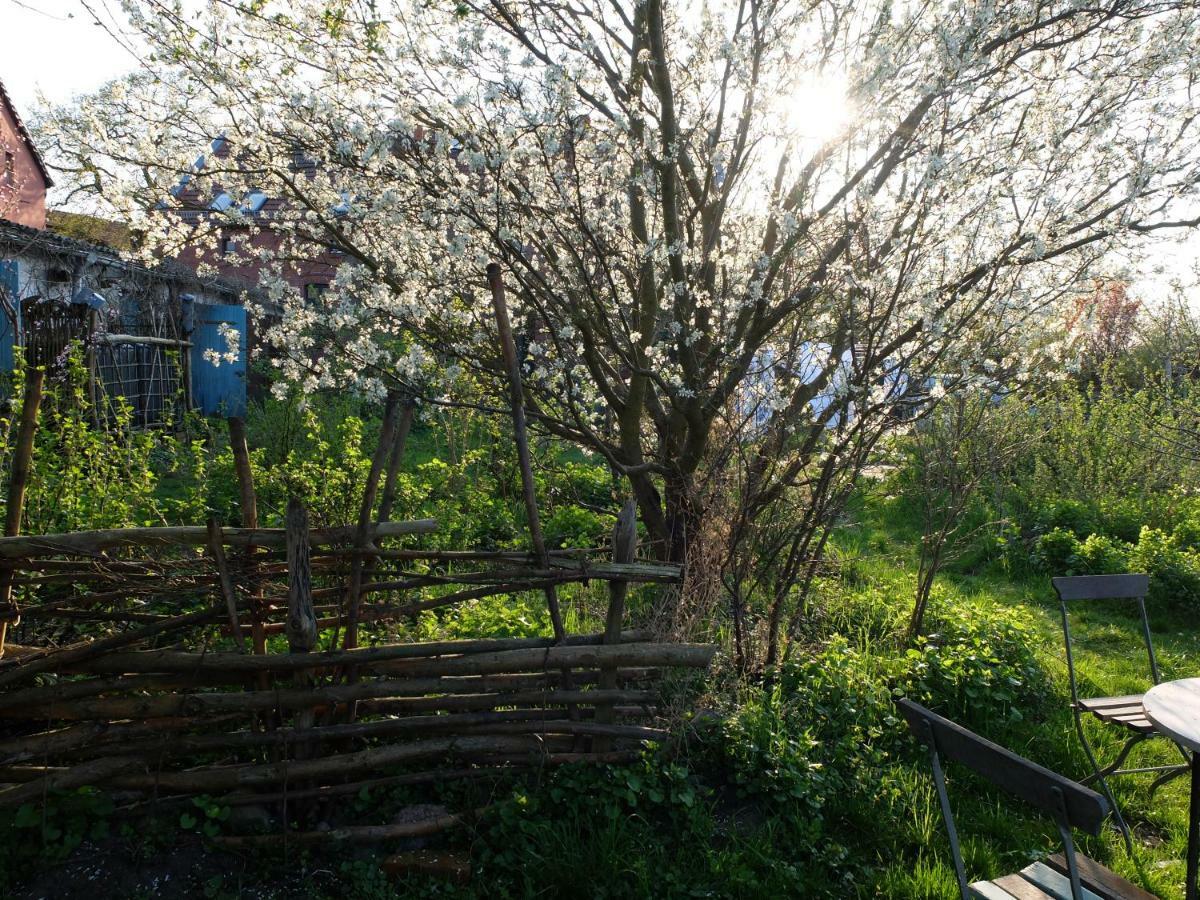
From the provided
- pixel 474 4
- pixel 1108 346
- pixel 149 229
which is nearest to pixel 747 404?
pixel 474 4

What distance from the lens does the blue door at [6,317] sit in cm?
938

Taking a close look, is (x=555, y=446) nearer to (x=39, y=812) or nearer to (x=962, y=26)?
(x=962, y=26)

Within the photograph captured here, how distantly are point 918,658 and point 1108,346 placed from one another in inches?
464

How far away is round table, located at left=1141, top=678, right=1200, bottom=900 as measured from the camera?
259cm

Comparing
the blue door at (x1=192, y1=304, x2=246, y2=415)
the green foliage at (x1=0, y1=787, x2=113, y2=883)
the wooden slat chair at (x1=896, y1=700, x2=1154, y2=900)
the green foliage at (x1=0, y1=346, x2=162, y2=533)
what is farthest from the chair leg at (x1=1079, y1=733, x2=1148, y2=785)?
the blue door at (x1=192, y1=304, x2=246, y2=415)

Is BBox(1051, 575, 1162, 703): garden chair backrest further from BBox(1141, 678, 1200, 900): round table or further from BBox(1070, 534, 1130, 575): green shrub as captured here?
BBox(1070, 534, 1130, 575): green shrub

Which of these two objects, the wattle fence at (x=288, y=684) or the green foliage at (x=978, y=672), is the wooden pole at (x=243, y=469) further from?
the green foliage at (x=978, y=672)

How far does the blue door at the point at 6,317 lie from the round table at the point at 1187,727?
34.2 feet

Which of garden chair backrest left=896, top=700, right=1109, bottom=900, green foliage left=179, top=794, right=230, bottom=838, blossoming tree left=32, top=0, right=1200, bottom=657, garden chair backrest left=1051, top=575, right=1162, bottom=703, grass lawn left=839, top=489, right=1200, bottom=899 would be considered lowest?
grass lawn left=839, top=489, right=1200, bottom=899

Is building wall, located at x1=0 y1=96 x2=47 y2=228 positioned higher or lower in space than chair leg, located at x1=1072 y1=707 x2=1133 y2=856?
higher

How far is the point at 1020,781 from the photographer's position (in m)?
1.98

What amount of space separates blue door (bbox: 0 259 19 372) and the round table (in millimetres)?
10423

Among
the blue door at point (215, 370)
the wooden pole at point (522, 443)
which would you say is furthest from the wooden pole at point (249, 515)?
the blue door at point (215, 370)

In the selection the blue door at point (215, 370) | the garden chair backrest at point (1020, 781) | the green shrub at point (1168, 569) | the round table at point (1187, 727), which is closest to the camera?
the garden chair backrest at point (1020, 781)
